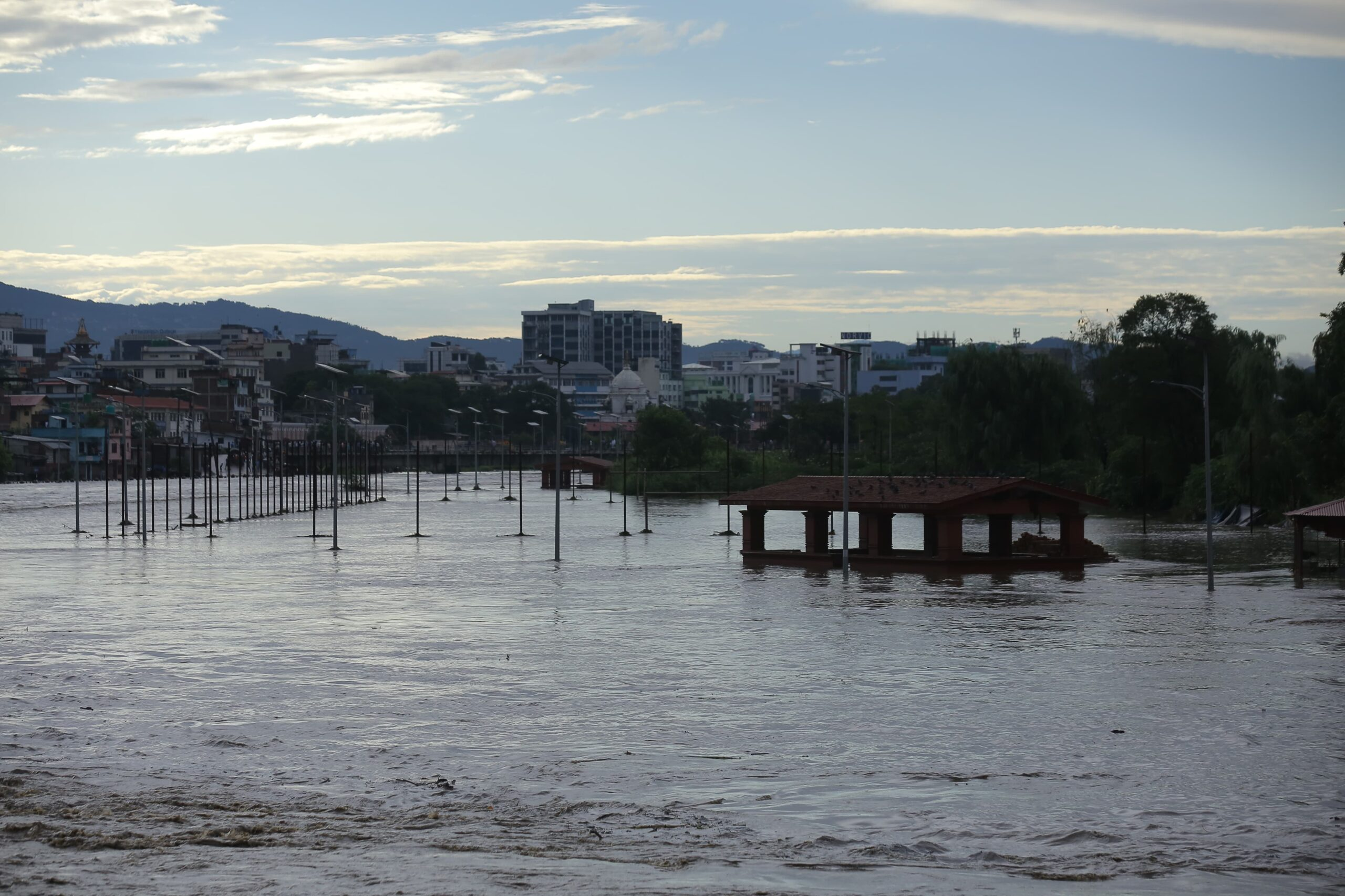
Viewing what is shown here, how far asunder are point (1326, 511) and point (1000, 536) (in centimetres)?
1474

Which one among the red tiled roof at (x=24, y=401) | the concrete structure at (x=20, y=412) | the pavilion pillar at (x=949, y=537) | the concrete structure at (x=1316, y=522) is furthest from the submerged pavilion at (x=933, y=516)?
the red tiled roof at (x=24, y=401)

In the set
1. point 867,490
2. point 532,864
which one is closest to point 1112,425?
point 867,490

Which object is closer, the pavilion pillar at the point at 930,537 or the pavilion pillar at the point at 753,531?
the pavilion pillar at the point at 930,537

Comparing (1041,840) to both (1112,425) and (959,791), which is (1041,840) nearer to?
(959,791)

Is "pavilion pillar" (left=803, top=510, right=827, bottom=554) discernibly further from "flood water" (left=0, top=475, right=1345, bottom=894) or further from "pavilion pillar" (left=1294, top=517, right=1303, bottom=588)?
"pavilion pillar" (left=1294, top=517, right=1303, bottom=588)

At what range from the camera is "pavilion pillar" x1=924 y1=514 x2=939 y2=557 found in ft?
185

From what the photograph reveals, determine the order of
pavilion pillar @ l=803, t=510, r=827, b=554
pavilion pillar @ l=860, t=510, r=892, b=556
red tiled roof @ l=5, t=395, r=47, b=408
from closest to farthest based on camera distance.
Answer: pavilion pillar @ l=860, t=510, r=892, b=556
pavilion pillar @ l=803, t=510, r=827, b=554
red tiled roof @ l=5, t=395, r=47, b=408

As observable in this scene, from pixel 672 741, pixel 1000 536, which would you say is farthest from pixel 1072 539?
pixel 672 741

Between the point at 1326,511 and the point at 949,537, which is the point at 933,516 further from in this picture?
the point at 1326,511

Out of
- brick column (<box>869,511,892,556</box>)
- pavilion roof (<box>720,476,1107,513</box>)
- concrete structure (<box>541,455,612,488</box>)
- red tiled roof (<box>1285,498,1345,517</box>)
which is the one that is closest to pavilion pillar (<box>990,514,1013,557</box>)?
pavilion roof (<box>720,476,1107,513</box>)

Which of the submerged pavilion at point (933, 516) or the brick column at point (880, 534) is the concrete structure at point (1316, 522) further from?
the brick column at point (880, 534)

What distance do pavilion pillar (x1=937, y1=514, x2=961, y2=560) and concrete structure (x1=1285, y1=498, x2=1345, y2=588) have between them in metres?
11.7

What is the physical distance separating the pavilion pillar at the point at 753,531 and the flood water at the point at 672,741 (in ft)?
45.6

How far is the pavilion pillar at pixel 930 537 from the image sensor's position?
56438 millimetres
